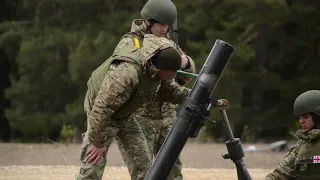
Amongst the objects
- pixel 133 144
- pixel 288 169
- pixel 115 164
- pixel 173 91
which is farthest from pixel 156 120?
pixel 115 164

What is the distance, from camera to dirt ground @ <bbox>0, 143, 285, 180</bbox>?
916cm

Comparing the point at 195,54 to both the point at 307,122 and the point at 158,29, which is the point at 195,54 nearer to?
the point at 158,29

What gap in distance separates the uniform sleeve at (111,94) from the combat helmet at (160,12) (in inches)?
33.0

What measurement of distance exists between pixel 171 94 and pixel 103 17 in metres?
18.1

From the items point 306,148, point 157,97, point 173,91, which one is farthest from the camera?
point 157,97

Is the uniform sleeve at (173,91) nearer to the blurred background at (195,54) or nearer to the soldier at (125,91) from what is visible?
the soldier at (125,91)

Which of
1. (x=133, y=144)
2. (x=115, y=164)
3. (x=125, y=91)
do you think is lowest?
(x=115, y=164)

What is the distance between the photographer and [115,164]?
12555mm

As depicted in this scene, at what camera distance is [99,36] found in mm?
21531

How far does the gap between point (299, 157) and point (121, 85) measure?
1.26m

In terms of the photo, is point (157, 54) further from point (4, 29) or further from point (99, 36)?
point (4, 29)

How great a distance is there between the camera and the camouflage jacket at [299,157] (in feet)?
15.8

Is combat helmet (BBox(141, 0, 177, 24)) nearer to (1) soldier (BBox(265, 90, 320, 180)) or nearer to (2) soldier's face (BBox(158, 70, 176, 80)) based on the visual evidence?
(2) soldier's face (BBox(158, 70, 176, 80))

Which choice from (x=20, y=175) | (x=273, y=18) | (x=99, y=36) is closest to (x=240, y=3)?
(x=273, y=18)
